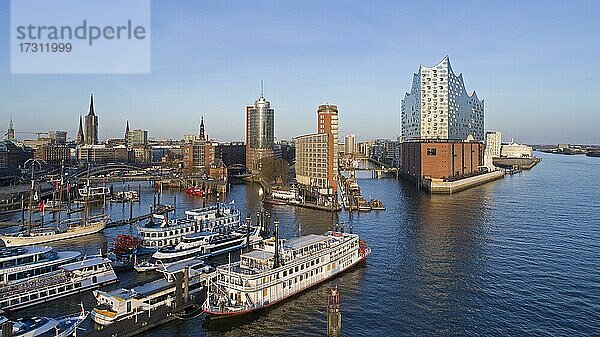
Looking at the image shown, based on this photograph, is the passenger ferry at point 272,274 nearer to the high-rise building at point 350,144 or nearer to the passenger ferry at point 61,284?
the passenger ferry at point 61,284

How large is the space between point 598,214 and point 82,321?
96.3 ft

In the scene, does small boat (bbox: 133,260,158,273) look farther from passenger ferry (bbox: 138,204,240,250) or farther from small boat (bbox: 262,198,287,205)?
small boat (bbox: 262,198,287,205)

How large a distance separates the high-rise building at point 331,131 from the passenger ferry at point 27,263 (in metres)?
26.4

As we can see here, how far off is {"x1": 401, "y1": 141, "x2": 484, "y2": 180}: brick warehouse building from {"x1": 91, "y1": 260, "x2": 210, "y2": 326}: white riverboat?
37.7 meters

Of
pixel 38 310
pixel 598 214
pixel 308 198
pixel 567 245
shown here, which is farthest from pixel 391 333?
pixel 308 198

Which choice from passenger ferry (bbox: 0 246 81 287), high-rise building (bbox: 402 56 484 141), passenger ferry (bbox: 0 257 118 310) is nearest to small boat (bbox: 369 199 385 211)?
passenger ferry (bbox: 0 257 118 310)

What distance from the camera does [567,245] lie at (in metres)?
20.9

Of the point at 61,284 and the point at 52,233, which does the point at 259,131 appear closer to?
the point at 52,233

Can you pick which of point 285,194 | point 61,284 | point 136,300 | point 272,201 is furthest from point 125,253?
point 285,194

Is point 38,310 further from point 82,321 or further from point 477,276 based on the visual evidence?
point 477,276

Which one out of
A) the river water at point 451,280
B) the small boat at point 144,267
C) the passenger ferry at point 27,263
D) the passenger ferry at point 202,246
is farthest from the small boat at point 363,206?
the passenger ferry at point 27,263

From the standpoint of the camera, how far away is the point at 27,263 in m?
15.3

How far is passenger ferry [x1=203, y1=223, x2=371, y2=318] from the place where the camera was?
43.3 feet

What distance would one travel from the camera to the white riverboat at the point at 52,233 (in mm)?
20984
